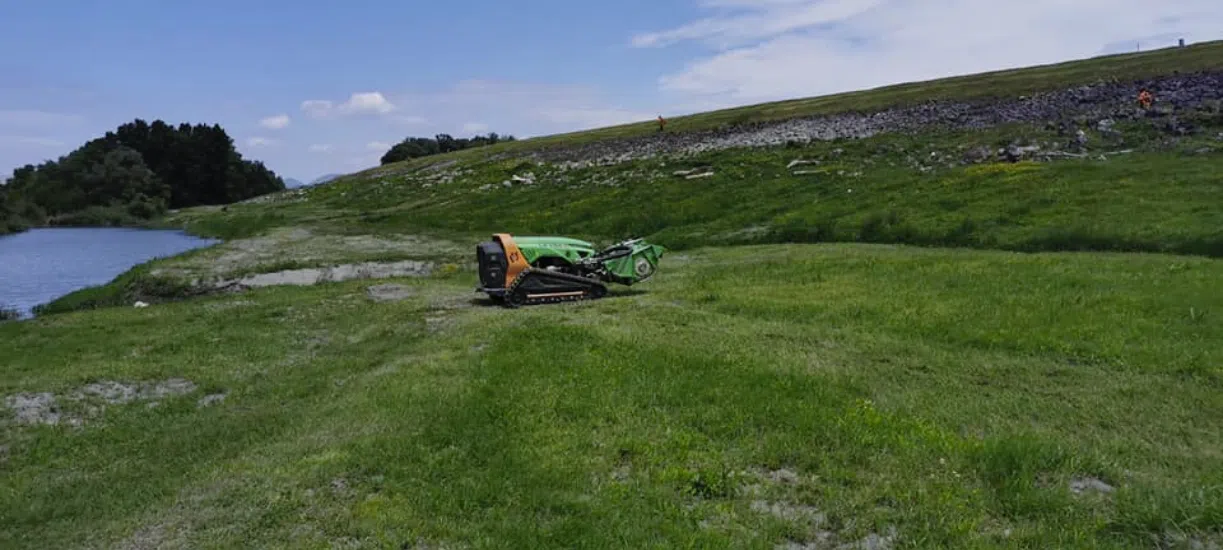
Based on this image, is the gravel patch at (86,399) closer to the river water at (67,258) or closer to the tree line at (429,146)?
the river water at (67,258)

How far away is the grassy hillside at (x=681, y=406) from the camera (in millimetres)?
8211

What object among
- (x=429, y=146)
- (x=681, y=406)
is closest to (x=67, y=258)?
(x=681, y=406)

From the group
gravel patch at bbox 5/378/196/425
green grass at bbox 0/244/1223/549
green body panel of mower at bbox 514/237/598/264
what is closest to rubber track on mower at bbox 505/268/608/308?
green body panel of mower at bbox 514/237/598/264

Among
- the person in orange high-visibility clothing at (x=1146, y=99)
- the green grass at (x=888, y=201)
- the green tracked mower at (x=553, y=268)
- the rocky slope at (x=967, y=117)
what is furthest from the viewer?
the rocky slope at (x=967, y=117)

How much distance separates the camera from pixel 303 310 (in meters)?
22.4

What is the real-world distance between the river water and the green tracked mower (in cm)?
1867

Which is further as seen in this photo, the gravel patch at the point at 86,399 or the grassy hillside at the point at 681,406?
the gravel patch at the point at 86,399

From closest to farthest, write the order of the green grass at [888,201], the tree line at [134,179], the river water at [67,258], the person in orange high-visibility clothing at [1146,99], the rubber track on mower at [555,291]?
the rubber track on mower at [555,291]
the green grass at [888,201]
the river water at [67,258]
the person in orange high-visibility clothing at [1146,99]
the tree line at [134,179]

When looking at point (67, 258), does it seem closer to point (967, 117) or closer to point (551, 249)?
point (551, 249)

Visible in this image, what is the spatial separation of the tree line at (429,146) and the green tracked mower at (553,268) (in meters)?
162

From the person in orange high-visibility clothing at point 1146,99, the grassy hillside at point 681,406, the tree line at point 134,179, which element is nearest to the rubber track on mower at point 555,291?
the grassy hillside at point 681,406

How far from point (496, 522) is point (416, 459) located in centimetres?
216

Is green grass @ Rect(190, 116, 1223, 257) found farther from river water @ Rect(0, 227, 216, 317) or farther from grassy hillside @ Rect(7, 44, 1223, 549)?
river water @ Rect(0, 227, 216, 317)

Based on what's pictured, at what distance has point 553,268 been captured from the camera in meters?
21.3
